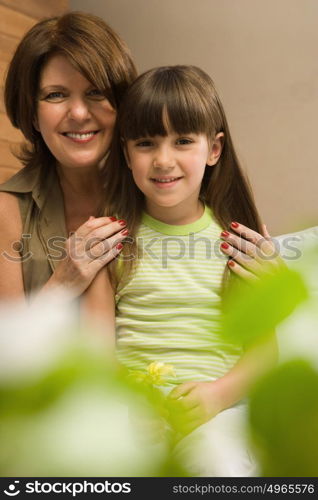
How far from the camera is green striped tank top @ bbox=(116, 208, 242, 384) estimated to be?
1229mm

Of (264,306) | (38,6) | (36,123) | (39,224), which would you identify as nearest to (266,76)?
(38,6)

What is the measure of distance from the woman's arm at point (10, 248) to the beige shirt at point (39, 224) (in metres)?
0.01

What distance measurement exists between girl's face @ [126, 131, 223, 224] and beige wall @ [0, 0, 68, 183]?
64.4 inches

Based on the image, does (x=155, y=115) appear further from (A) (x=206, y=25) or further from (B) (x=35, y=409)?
(A) (x=206, y=25)

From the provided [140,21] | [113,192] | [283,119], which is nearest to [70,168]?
[113,192]

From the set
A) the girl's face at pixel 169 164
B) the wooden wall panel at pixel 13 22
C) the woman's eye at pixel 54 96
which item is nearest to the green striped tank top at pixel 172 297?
the girl's face at pixel 169 164

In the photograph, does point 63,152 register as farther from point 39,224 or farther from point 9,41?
point 9,41

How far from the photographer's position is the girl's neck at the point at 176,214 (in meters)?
1.36

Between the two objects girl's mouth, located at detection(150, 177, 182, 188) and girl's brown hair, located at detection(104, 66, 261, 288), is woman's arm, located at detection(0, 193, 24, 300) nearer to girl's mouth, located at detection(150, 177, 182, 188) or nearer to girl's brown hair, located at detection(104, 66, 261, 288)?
girl's brown hair, located at detection(104, 66, 261, 288)

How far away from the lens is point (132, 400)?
15cm

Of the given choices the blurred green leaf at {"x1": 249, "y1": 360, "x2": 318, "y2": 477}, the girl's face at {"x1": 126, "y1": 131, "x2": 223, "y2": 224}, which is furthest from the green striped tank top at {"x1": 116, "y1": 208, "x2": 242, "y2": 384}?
the blurred green leaf at {"x1": 249, "y1": 360, "x2": 318, "y2": 477}

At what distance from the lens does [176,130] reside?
3.98 ft

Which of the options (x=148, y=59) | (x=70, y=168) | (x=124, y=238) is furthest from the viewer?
(x=148, y=59)
